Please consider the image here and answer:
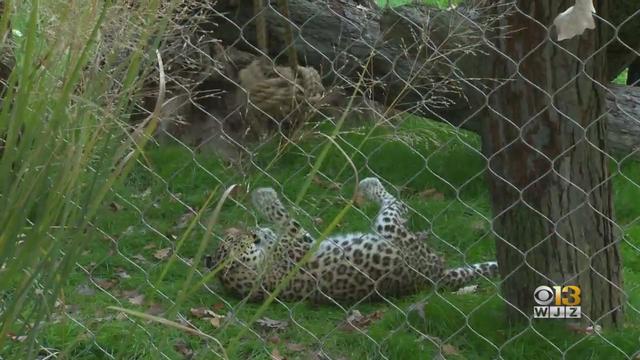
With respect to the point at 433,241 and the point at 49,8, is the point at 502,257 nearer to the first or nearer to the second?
the point at 433,241

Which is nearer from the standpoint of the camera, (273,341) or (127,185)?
(273,341)

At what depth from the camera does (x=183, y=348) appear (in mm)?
2375

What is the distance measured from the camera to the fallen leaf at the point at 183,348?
234 centimetres

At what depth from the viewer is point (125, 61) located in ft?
A: 4.33

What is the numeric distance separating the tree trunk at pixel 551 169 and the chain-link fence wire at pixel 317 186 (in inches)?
1.7

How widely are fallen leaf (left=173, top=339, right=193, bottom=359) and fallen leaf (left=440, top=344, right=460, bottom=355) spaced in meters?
0.53

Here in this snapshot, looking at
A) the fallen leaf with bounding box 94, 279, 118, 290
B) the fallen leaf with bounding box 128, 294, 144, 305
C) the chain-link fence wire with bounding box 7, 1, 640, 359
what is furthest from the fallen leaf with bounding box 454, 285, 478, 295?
the fallen leaf with bounding box 94, 279, 118, 290

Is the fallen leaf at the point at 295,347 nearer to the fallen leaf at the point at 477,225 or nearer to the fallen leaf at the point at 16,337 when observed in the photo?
the fallen leaf at the point at 477,225

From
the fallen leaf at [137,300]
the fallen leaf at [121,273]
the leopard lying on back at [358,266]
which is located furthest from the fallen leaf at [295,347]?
the fallen leaf at [121,273]

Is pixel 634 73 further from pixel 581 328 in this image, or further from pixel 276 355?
pixel 276 355

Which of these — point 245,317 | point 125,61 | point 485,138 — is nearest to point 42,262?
point 125,61

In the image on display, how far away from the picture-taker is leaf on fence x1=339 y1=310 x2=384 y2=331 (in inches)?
96.8

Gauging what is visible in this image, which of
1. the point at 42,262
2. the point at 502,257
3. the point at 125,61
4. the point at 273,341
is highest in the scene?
the point at 125,61

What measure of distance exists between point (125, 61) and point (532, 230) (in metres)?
1.13
